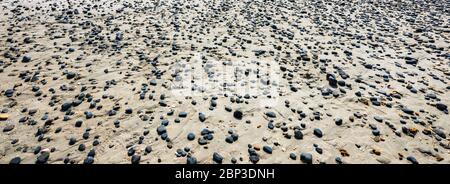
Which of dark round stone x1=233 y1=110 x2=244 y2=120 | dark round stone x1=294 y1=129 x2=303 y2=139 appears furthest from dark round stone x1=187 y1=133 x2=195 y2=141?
dark round stone x1=294 y1=129 x2=303 y2=139

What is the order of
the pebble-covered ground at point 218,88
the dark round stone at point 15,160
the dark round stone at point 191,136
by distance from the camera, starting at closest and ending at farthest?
the dark round stone at point 15,160 → the pebble-covered ground at point 218,88 → the dark round stone at point 191,136

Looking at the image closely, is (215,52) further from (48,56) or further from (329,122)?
(48,56)

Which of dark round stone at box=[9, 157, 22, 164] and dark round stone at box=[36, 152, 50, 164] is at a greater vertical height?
dark round stone at box=[36, 152, 50, 164]

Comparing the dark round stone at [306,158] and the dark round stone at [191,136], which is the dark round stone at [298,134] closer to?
the dark round stone at [306,158]

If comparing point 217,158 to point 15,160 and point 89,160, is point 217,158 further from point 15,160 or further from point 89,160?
point 15,160

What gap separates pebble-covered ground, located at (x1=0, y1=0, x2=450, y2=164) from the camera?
629cm

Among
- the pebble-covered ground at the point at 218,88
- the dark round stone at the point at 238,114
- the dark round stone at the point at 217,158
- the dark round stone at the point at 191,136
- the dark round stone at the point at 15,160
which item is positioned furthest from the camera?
the dark round stone at the point at 238,114

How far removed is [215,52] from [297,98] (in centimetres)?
386

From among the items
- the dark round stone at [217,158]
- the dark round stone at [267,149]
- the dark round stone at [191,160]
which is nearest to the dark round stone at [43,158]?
the dark round stone at [191,160]

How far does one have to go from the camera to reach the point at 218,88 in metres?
8.43

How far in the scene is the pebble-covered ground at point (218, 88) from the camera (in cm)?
629

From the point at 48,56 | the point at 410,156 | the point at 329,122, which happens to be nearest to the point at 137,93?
the point at 48,56

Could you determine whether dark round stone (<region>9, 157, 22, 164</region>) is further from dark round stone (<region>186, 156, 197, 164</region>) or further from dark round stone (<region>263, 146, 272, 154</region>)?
dark round stone (<region>263, 146, 272, 154</region>)
